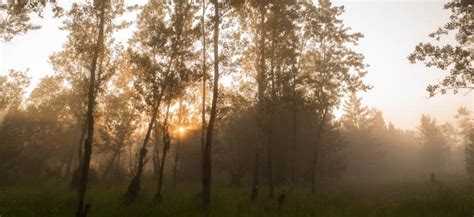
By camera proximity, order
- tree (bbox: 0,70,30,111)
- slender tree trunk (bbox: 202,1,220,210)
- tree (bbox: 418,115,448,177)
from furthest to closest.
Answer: tree (bbox: 418,115,448,177)
tree (bbox: 0,70,30,111)
slender tree trunk (bbox: 202,1,220,210)

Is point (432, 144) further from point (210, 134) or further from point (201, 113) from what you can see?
point (210, 134)

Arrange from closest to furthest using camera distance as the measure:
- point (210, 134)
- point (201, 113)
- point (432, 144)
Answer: point (210, 134) < point (201, 113) < point (432, 144)

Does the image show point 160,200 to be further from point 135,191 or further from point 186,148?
point 186,148

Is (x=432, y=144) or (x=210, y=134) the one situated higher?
(x=432, y=144)

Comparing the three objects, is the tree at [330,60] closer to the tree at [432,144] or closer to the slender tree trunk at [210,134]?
the slender tree trunk at [210,134]

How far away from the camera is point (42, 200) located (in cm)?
1723

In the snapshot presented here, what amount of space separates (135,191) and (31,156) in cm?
2561

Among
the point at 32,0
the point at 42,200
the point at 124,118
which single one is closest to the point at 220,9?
the point at 32,0

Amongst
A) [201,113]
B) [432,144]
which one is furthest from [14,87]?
[432,144]

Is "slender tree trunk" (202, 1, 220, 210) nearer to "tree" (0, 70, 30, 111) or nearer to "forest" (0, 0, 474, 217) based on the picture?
"forest" (0, 0, 474, 217)

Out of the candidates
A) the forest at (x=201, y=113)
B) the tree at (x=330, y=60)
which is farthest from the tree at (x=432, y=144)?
the tree at (x=330, y=60)

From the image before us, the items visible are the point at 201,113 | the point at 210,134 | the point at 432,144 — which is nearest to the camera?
the point at 210,134

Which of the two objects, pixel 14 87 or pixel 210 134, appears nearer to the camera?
pixel 210 134

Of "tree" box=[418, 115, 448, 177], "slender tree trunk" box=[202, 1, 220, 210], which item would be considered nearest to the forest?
"slender tree trunk" box=[202, 1, 220, 210]
